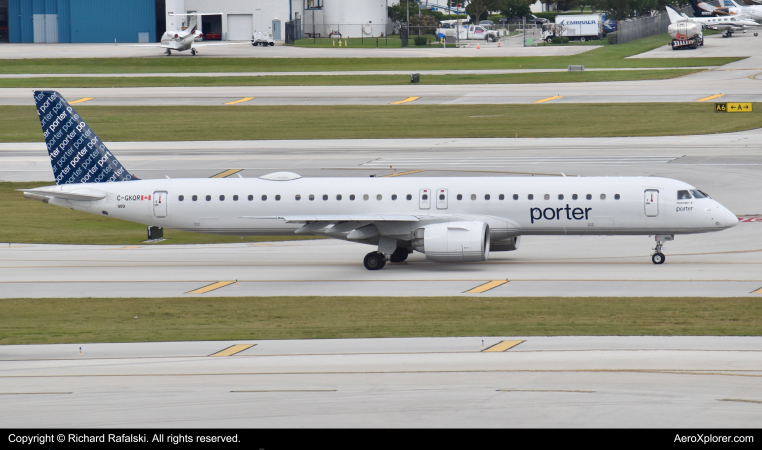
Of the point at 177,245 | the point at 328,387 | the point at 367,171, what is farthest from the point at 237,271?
the point at 367,171

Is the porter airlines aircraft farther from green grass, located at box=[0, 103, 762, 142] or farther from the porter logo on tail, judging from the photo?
green grass, located at box=[0, 103, 762, 142]

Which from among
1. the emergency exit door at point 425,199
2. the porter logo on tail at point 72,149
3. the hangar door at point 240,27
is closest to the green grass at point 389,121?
the porter logo on tail at point 72,149

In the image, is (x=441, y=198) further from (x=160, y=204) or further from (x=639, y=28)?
(x=639, y=28)

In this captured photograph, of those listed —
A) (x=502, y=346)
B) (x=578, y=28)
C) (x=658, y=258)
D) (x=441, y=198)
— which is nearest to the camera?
(x=502, y=346)

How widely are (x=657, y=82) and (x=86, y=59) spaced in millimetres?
67073

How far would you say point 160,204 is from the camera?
133 feet

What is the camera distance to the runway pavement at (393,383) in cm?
1900

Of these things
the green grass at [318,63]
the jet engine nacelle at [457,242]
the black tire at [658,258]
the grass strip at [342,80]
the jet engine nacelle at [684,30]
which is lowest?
the black tire at [658,258]

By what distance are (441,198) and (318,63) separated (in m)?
85.0

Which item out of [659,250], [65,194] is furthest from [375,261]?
[65,194]

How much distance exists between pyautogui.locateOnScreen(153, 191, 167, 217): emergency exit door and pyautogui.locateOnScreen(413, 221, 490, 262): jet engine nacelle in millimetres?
10846

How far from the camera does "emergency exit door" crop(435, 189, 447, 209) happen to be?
38375mm

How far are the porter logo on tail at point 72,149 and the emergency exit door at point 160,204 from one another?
2.37 meters

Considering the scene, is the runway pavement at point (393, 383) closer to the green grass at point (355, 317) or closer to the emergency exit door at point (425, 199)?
the green grass at point (355, 317)
